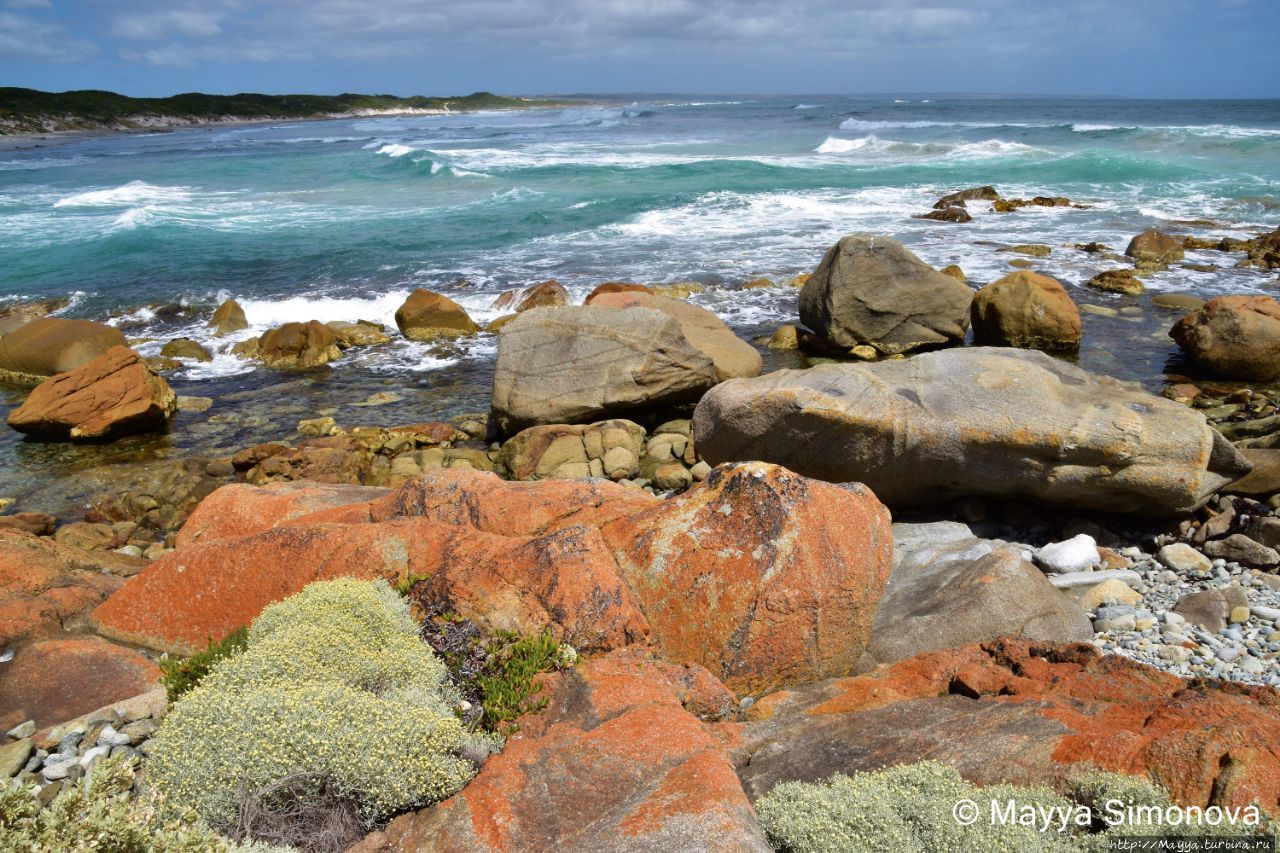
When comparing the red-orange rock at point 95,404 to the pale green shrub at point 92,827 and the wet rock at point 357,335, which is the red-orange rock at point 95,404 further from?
the pale green shrub at point 92,827

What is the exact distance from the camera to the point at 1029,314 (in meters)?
16.2

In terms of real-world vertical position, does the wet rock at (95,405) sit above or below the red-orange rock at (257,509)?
below

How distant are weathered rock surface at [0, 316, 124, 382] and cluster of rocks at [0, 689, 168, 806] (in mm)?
13693

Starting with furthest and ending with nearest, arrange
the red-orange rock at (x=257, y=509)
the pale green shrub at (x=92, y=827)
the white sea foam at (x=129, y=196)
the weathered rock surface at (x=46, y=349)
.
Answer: the white sea foam at (x=129, y=196) → the weathered rock surface at (x=46, y=349) → the red-orange rock at (x=257, y=509) → the pale green shrub at (x=92, y=827)

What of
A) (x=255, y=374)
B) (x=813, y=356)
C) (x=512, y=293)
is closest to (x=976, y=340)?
(x=813, y=356)

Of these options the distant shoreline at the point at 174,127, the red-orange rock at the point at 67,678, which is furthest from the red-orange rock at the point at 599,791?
the distant shoreline at the point at 174,127

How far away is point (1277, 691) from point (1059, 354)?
1246 cm

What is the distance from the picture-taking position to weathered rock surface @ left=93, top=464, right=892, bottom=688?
5625mm

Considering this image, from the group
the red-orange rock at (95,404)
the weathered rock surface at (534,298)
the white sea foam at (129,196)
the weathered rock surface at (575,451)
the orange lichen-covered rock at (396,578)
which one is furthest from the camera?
the white sea foam at (129,196)

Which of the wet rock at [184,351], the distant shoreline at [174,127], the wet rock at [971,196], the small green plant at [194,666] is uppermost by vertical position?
the distant shoreline at [174,127]

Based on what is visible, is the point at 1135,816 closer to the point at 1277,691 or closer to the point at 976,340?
the point at 1277,691

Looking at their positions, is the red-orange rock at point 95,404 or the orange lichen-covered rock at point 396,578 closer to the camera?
the orange lichen-covered rock at point 396,578

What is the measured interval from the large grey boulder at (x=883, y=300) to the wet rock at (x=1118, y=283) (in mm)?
5882

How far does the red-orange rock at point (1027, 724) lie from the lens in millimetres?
3783
